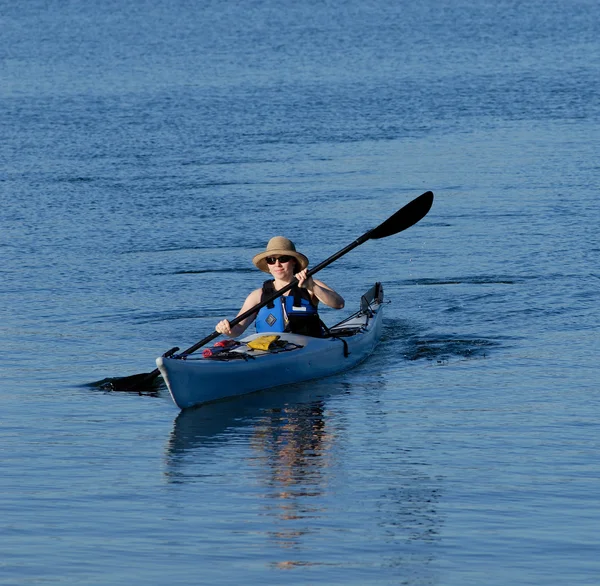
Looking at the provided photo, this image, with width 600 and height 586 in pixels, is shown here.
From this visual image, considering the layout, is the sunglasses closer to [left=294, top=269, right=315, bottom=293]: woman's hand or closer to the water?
[left=294, top=269, right=315, bottom=293]: woman's hand

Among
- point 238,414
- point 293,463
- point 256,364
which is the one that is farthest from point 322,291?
point 293,463

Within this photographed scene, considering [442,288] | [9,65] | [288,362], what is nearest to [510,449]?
[288,362]

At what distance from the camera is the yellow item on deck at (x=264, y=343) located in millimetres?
11516

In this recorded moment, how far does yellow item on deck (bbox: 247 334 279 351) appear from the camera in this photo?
1152 centimetres

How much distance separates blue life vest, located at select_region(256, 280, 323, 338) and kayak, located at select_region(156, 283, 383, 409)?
0.14m

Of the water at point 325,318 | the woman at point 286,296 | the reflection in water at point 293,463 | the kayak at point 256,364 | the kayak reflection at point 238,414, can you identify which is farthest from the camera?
the woman at point 286,296

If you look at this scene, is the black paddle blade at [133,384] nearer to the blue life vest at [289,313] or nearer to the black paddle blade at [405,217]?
the blue life vest at [289,313]

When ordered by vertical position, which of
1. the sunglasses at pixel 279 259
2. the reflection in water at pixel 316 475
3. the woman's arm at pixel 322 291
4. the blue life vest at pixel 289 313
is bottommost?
the reflection in water at pixel 316 475

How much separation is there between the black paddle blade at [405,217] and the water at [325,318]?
1185 mm

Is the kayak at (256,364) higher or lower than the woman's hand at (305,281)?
lower

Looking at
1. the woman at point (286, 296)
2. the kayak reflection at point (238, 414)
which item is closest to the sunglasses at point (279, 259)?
the woman at point (286, 296)

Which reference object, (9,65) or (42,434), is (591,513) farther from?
(9,65)

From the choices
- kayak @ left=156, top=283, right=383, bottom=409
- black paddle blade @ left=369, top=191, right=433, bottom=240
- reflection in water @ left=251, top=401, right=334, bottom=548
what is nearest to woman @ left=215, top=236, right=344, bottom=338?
kayak @ left=156, top=283, right=383, bottom=409

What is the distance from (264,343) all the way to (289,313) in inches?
20.3
